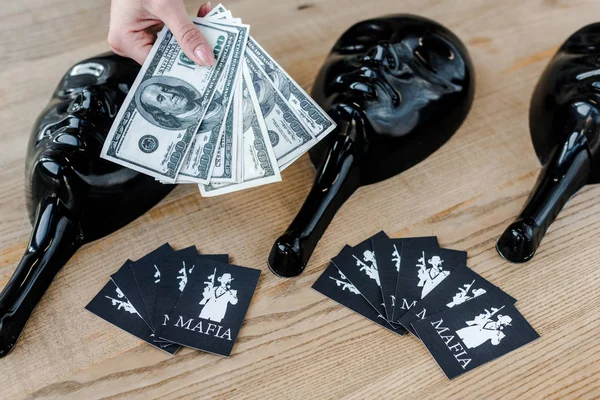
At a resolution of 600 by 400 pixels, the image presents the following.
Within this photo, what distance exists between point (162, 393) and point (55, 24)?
3.61ft

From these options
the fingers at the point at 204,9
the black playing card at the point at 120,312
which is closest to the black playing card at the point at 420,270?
the black playing card at the point at 120,312

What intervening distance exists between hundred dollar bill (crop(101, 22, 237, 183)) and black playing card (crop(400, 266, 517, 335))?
46 centimetres

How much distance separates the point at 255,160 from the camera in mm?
1074

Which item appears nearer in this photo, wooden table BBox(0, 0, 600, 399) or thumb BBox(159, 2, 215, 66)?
wooden table BBox(0, 0, 600, 399)

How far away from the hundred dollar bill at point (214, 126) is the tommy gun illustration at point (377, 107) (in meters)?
0.17

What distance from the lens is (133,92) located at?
1.06 m

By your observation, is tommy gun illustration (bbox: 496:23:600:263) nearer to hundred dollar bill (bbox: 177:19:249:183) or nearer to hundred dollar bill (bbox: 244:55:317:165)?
hundred dollar bill (bbox: 244:55:317:165)

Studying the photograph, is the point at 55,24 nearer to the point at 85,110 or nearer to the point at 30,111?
the point at 30,111

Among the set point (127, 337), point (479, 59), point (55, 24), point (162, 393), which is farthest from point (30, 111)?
point (479, 59)

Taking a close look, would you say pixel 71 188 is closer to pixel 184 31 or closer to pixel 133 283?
pixel 133 283

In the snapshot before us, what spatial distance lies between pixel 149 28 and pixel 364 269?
592 mm

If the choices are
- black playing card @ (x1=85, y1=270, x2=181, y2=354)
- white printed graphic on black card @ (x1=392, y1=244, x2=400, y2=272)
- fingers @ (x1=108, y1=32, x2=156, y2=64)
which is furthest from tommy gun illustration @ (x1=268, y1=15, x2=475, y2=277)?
fingers @ (x1=108, y1=32, x2=156, y2=64)

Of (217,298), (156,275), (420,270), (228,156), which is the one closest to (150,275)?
(156,275)

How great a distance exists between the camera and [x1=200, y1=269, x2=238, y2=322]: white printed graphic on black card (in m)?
0.96
